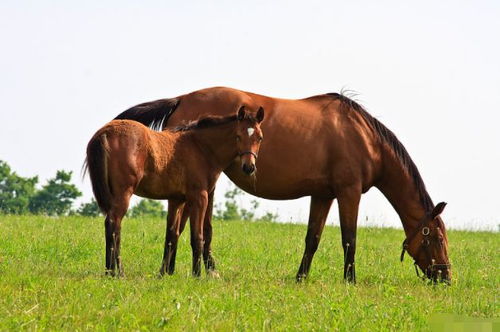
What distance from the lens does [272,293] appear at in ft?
31.7

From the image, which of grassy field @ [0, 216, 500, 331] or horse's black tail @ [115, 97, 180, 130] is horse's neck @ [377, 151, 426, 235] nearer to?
grassy field @ [0, 216, 500, 331]

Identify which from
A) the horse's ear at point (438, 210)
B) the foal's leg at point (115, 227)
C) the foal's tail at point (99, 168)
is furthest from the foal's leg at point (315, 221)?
the foal's tail at point (99, 168)

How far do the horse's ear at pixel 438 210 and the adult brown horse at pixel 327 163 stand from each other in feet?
0.05

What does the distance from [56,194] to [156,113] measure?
3091 cm

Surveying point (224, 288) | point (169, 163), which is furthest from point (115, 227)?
point (224, 288)

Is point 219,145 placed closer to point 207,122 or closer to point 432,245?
point 207,122

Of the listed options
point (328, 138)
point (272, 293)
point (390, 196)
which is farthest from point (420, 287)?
point (272, 293)

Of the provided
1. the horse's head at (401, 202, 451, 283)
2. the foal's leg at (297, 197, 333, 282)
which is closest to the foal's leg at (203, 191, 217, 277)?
the foal's leg at (297, 197, 333, 282)

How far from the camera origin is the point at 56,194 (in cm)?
4200

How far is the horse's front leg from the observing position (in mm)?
11023

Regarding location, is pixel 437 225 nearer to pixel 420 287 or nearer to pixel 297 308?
pixel 420 287

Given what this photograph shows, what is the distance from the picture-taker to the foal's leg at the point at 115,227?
10.2 m

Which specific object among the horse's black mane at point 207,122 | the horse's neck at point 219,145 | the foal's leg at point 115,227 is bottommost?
the foal's leg at point 115,227

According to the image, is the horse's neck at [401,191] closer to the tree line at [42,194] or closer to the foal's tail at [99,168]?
the foal's tail at [99,168]
